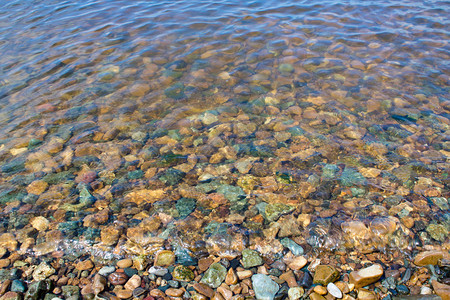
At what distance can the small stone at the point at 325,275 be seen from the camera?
11.2 ft

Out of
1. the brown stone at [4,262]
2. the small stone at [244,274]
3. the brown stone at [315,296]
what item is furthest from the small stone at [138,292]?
the brown stone at [315,296]

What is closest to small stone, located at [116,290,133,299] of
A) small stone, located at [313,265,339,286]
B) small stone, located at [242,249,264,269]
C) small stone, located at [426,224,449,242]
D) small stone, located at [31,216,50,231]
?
small stone, located at [242,249,264,269]

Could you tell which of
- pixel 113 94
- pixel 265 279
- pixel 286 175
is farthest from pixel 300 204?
pixel 113 94

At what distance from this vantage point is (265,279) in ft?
11.4

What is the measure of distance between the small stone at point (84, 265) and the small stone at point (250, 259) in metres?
1.86

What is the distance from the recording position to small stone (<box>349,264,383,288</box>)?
336 cm

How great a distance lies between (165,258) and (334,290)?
1983 millimetres

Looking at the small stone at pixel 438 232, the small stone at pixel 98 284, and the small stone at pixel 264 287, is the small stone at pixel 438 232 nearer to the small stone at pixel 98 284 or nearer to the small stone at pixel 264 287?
the small stone at pixel 264 287

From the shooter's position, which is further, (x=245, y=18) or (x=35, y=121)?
(x=245, y=18)

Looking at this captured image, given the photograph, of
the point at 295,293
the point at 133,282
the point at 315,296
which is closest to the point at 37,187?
the point at 133,282

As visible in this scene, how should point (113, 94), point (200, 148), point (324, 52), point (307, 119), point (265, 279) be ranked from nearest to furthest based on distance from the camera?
point (265, 279) < point (200, 148) < point (307, 119) < point (113, 94) < point (324, 52)

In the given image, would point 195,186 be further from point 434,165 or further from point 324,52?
point 324,52

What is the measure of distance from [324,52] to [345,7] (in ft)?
13.1

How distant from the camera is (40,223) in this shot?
4.34 meters
